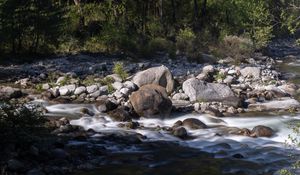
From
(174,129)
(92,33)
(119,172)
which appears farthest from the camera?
(92,33)

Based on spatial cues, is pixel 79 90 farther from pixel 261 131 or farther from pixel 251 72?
pixel 251 72

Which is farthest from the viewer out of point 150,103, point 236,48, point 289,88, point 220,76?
point 236,48

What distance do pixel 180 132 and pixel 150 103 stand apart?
9.45 ft

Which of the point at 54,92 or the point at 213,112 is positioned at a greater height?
the point at 54,92

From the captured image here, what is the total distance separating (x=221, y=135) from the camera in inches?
673

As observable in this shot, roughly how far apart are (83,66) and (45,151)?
15.5m

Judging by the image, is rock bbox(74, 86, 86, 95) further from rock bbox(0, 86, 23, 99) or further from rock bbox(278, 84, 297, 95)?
rock bbox(278, 84, 297, 95)

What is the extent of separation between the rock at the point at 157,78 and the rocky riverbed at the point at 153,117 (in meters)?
0.05

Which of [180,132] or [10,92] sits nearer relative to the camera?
[180,132]

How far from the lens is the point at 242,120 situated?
752 inches

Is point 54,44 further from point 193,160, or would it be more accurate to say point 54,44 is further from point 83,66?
point 193,160

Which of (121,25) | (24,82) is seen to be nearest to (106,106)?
(24,82)

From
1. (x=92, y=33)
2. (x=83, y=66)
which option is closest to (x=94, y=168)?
(x=83, y=66)

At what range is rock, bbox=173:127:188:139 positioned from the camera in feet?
55.1
